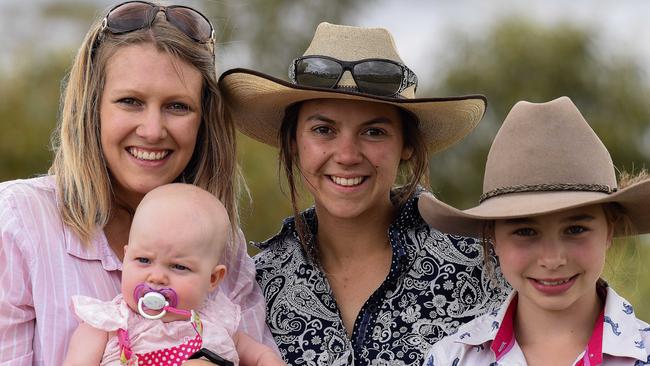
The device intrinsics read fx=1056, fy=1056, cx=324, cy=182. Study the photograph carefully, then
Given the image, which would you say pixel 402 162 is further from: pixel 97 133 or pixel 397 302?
pixel 97 133

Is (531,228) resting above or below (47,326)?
above

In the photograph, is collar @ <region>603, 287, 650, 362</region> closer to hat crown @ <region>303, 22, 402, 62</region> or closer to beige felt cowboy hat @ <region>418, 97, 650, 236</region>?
beige felt cowboy hat @ <region>418, 97, 650, 236</region>

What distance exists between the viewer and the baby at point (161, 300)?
11.2ft

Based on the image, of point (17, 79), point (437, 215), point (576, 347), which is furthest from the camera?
point (17, 79)

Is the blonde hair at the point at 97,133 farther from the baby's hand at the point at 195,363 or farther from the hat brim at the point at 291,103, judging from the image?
the baby's hand at the point at 195,363

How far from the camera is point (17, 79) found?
38.4ft

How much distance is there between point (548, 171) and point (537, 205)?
0.16 metres

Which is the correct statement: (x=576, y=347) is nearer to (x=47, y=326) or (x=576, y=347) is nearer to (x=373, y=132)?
(x=373, y=132)

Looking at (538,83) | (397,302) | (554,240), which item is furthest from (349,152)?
(538,83)

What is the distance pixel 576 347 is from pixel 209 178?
1543mm

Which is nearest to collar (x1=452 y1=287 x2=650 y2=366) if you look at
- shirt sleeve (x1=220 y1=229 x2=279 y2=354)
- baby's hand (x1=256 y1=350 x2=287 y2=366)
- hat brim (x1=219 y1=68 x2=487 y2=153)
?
baby's hand (x1=256 y1=350 x2=287 y2=366)

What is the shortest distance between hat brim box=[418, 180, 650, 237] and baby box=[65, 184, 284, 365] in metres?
0.79

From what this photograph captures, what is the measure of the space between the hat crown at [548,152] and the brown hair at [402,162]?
2.67 feet

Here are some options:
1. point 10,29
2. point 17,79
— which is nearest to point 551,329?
point 17,79
